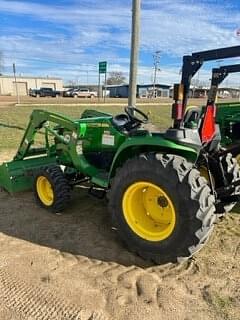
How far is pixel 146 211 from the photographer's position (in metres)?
3.83

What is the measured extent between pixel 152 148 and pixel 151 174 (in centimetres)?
43

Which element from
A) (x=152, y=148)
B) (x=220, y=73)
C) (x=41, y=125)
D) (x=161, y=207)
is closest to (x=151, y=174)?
(x=152, y=148)

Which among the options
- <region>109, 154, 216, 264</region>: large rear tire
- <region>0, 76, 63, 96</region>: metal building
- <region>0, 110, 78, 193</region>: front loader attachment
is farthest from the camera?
<region>0, 76, 63, 96</region>: metal building

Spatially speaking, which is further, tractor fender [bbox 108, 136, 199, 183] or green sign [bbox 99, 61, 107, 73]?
green sign [bbox 99, 61, 107, 73]

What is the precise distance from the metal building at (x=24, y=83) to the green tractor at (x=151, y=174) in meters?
65.7

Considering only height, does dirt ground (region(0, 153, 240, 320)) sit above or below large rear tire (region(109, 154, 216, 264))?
below

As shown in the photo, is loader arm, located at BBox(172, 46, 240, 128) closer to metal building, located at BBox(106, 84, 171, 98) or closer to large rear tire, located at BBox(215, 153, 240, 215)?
large rear tire, located at BBox(215, 153, 240, 215)

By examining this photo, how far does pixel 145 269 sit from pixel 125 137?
5.33 ft

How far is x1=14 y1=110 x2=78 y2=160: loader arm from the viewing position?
4.72 meters

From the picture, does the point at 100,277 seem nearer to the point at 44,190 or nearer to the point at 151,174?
the point at 151,174

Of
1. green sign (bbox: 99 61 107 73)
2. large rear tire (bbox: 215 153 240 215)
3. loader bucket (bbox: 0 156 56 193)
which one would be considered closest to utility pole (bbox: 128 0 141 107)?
loader bucket (bbox: 0 156 56 193)

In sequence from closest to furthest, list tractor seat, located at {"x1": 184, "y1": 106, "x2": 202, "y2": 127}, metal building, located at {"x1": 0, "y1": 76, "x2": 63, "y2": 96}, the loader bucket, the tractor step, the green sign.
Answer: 1. tractor seat, located at {"x1": 184, "y1": 106, "x2": 202, "y2": 127}
2. the tractor step
3. the loader bucket
4. the green sign
5. metal building, located at {"x1": 0, "y1": 76, "x2": 63, "y2": 96}

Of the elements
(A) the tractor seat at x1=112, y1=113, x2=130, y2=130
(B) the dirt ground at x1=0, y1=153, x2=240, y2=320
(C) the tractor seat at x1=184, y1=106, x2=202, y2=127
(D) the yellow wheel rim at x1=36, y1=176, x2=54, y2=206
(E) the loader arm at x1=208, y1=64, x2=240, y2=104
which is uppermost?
(E) the loader arm at x1=208, y1=64, x2=240, y2=104

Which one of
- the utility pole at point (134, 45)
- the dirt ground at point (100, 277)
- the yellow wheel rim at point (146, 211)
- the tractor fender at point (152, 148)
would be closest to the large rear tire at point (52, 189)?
the dirt ground at point (100, 277)
